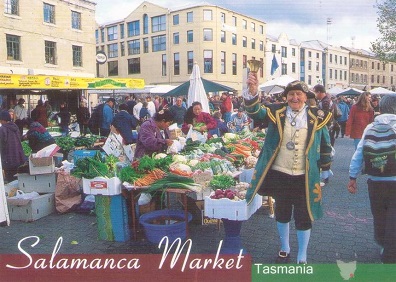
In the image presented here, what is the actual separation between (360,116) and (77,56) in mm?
18547

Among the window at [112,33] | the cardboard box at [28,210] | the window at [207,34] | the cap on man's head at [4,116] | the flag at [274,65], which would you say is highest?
the window at [207,34]

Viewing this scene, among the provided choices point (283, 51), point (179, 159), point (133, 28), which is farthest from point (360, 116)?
point (283, 51)

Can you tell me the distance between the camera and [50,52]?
19.8 m

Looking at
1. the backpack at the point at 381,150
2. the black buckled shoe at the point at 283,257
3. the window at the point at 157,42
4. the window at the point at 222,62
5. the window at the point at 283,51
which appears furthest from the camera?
the window at the point at 283,51

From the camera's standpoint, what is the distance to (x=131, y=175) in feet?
12.7

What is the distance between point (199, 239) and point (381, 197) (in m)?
1.93

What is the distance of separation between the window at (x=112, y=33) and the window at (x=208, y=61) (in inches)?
580

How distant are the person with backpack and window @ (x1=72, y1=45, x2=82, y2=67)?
2092 centimetres

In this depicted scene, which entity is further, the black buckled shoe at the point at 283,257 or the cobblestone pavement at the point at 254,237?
the cobblestone pavement at the point at 254,237

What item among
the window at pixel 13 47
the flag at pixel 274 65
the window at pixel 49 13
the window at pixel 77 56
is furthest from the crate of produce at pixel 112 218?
the window at pixel 77 56

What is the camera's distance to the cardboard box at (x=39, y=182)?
5.38 metres

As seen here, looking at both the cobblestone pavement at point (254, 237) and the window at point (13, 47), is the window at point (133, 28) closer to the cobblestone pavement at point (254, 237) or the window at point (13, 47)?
the cobblestone pavement at point (254, 237)

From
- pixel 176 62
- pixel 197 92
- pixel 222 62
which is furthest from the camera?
pixel 176 62

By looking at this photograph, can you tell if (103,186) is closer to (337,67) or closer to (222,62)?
(222,62)
